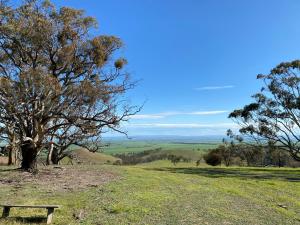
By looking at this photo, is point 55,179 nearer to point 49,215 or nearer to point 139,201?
point 139,201

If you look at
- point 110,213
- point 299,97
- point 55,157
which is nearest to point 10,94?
point 110,213

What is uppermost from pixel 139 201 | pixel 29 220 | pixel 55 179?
pixel 55 179

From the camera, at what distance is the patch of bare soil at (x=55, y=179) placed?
523 inches

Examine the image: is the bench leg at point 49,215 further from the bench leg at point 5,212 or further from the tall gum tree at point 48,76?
the tall gum tree at point 48,76

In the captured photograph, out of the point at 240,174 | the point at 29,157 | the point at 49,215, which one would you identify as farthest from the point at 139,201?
the point at 240,174

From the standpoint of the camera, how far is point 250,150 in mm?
44469

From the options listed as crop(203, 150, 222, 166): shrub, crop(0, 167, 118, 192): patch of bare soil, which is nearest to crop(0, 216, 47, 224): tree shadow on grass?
crop(0, 167, 118, 192): patch of bare soil

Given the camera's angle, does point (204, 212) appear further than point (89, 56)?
No

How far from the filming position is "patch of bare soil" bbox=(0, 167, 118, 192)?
523 inches

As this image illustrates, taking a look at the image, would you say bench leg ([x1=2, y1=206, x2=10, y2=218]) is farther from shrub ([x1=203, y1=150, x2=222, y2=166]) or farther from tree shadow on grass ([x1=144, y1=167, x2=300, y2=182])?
shrub ([x1=203, y1=150, x2=222, y2=166])

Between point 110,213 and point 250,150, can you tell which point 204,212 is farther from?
point 250,150

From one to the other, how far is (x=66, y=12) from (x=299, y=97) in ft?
78.7

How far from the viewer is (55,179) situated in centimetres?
1499

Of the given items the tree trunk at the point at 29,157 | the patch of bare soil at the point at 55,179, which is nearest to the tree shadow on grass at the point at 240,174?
the patch of bare soil at the point at 55,179
